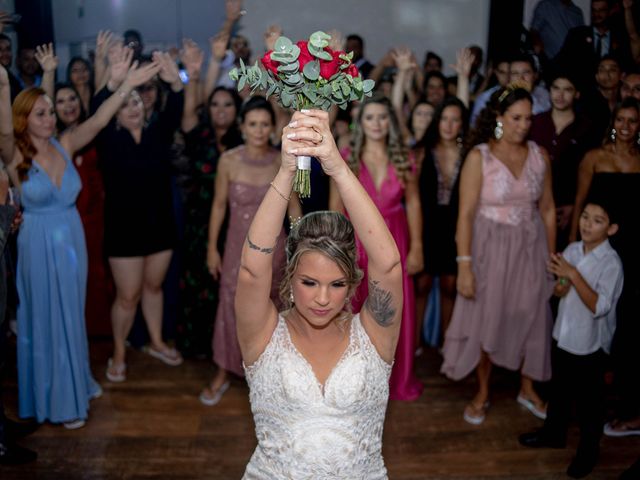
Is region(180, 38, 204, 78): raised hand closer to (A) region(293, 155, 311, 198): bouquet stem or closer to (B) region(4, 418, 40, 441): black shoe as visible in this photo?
(B) region(4, 418, 40, 441): black shoe

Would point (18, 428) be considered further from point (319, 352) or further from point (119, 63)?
point (319, 352)

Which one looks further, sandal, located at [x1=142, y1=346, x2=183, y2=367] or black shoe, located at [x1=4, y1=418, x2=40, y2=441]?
sandal, located at [x1=142, y1=346, x2=183, y2=367]

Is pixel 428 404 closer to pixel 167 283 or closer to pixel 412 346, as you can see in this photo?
pixel 412 346

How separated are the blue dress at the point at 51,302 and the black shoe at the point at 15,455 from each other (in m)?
0.29

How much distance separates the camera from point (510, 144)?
366 cm

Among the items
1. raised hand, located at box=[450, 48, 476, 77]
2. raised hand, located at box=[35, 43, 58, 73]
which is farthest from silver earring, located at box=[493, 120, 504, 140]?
raised hand, located at box=[35, 43, 58, 73]

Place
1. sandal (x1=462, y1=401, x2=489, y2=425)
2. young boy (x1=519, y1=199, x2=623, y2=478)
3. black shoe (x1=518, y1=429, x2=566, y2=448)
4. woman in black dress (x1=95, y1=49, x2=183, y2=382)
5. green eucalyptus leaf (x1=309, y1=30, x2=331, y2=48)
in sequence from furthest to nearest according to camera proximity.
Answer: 1. woman in black dress (x1=95, y1=49, x2=183, y2=382)
2. sandal (x1=462, y1=401, x2=489, y2=425)
3. black shoe (x1=518, y1=429, x2=566, y2=448)
4. young boy (x1=519, y1=199, x2=623, y2=478)
5. green eucalyptus leaf (x1=309, y1=30, x2=331, y2=48)

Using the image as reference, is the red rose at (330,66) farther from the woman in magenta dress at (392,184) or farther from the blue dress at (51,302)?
the blue dress at (51,302)

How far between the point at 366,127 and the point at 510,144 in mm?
770

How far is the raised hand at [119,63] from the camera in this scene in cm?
395

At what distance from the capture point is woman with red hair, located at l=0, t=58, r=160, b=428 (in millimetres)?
3396

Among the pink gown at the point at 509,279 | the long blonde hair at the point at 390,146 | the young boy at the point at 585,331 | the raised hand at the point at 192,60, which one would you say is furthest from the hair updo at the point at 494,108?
the raised hand at the point at 192,60

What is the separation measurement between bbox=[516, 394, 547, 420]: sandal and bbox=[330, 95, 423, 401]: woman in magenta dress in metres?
0.65

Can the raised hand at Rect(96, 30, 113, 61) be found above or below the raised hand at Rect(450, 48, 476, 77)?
above
